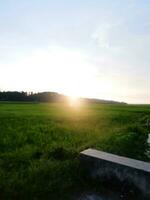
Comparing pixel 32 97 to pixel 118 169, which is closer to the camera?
pixel 118 169

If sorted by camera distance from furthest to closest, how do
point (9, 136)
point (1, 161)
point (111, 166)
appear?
point (9, 136), point (1, 161), point (111, 166)

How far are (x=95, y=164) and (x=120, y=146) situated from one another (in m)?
4.35

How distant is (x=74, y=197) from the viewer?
547 centimetres

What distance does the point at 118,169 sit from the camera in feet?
18.8

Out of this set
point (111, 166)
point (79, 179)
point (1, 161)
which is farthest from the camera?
point (1, 161)

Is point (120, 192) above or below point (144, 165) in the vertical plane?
below

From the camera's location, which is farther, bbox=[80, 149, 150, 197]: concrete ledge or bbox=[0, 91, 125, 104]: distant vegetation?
bbox=[0, 91, 125, 104]: distant vegetation

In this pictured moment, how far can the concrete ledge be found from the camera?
5.39 m

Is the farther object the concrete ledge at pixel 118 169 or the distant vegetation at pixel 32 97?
the distant vegetation at pixel 32 97

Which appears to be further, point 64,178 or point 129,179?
point 64,178

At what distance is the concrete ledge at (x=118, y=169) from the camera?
5.39 metres

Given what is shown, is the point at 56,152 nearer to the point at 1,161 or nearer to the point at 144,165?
the point at 1,161

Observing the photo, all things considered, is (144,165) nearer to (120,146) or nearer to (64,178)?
(64,178)

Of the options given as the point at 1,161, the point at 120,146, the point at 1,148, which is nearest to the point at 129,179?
the point at 1,161
